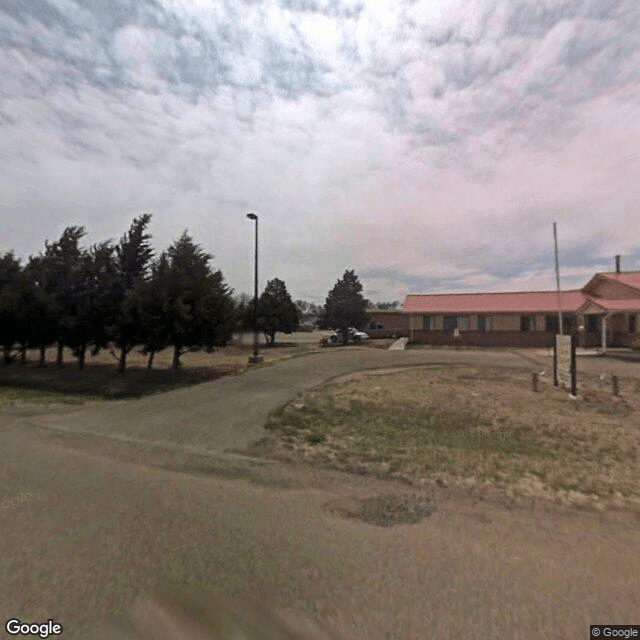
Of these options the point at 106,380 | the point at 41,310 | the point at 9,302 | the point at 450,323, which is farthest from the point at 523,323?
the point at 9,302

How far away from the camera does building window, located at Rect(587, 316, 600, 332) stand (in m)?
27.1

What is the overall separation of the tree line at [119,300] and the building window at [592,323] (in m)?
24.5

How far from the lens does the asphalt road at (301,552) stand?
2439 mm

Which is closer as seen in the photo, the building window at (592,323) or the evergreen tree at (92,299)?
the evergreen tree at (92,299)

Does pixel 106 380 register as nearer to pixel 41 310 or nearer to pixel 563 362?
pixel 41 310

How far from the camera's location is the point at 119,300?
16484mm

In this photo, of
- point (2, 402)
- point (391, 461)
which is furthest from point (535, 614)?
point (2, 402)

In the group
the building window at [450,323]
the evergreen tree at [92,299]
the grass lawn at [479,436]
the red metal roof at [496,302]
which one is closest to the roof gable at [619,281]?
the red metal roof at [496,302]

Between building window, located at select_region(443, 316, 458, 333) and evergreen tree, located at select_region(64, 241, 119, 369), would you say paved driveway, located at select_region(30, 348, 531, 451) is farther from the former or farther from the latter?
building window, located at select_region(443, 316, 458, 333)

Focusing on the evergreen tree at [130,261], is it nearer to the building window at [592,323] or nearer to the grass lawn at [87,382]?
the grass lawn at [87,382]

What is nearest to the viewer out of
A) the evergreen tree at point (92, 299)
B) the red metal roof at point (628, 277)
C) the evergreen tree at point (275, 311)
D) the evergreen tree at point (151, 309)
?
the evergreen tree at point (151, 309)

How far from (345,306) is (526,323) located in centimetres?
1506

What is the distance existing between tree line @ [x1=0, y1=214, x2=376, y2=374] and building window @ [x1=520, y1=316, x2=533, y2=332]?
21.0 metres

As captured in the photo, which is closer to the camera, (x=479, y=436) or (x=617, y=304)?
(x=479, y=436)
